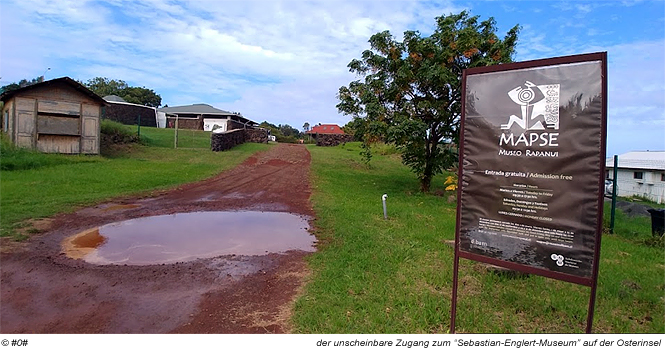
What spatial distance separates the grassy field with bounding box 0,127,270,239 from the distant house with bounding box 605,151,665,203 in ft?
80.5

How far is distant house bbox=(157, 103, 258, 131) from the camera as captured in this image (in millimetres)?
40375

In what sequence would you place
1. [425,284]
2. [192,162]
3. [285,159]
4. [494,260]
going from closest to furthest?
1. [494,260]
2. [425,284]
3. [192,162]
4. [285,159]

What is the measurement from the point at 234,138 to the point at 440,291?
22957 mm

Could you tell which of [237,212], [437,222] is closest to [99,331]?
[237,212]

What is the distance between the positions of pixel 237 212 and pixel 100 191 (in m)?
4.17

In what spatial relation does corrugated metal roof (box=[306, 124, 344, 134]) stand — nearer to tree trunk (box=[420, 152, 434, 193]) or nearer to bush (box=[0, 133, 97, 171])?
bush (box=[0, 133, 97, 171])

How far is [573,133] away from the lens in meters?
2.80

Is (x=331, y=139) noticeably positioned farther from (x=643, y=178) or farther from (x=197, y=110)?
(x=643, y=178)

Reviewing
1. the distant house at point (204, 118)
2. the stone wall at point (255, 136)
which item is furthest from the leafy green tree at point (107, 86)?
the stone wall at point (255, 136)

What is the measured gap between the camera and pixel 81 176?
38.4ft

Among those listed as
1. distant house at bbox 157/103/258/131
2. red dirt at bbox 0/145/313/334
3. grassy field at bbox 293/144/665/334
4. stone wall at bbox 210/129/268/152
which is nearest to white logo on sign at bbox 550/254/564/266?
grassy field at bbox 293/144/665/334

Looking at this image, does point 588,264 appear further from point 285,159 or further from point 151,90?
point 151,90

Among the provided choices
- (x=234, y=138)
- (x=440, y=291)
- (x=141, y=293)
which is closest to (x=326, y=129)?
(x=234, y=138)

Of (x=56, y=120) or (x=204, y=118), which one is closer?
(x=56, y=120)
